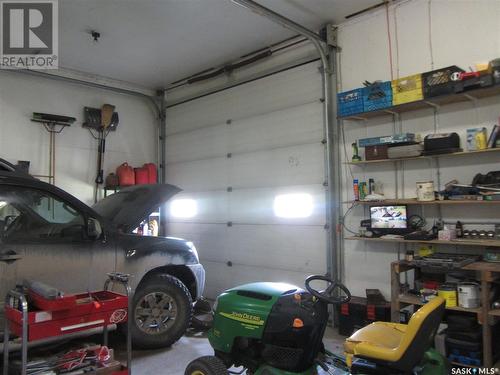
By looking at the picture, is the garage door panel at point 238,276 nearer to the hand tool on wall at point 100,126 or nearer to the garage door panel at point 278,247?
the garage door panel at point 278,247

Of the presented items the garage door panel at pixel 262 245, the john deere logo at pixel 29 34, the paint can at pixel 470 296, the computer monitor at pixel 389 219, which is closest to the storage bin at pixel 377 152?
the computer monitor at pixel 389 219

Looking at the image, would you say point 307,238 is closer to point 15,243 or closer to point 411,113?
point 411,113

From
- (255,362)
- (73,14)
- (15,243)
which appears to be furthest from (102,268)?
(73,14)

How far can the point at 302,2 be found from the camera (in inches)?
165

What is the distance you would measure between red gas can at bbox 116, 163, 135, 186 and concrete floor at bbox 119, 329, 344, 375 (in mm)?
2878

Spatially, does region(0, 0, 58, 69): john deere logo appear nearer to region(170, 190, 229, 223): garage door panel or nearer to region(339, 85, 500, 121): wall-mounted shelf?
region(170, 190, 229, 223): garage door panel

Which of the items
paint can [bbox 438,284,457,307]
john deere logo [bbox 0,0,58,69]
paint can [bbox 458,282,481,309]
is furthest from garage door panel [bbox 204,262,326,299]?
john deere logo [bbox 0,0,58,69]

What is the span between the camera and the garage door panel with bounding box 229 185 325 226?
15.7 feet

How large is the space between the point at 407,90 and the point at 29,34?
4.28 m

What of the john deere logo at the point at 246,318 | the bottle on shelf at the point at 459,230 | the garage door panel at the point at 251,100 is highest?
the garage door panel at the point at 251,100

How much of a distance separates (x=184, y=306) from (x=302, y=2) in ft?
11.1

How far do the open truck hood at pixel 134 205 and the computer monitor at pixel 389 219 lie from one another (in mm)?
2081

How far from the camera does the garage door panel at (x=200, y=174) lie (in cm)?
602

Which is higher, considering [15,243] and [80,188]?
[80,188]
